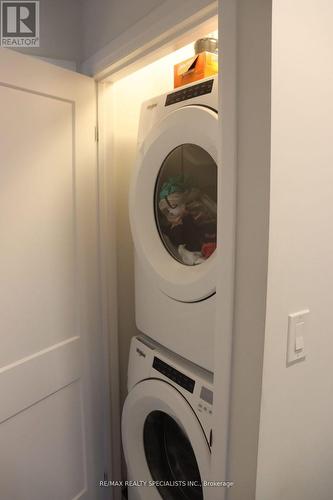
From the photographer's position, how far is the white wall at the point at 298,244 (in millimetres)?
723

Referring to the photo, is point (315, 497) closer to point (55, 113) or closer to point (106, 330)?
point (106, 330)

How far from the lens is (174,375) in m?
1.16

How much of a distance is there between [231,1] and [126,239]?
3.58ft

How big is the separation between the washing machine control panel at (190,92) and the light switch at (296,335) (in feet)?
2.35

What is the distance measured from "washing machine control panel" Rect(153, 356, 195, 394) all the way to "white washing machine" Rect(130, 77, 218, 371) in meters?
0.07

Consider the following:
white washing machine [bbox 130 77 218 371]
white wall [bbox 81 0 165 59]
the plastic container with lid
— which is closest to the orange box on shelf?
the plastic container with lid

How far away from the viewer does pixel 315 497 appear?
3.28 ft

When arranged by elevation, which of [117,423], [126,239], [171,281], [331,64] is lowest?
[117,423]

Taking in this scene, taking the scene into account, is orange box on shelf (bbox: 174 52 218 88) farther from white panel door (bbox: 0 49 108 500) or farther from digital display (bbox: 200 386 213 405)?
digital display (bbox: 200 386 213 405)

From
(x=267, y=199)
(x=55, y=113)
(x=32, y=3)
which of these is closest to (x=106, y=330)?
(x=55, y=113)

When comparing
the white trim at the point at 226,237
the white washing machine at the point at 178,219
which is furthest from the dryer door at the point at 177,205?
the white trim at the point at 226,237

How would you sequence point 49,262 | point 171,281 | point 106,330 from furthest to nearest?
point 106,330, point 49,262, point 171,281

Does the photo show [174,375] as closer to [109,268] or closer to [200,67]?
[109,268]

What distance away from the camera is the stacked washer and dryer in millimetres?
1037
